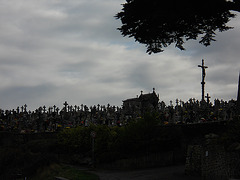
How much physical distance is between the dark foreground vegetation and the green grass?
0.49 ft

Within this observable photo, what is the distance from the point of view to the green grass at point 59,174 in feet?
59.3

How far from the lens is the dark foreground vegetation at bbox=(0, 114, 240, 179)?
21.6 meters

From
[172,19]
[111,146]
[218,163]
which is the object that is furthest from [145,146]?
[172,19]

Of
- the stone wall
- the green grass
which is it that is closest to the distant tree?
the stone wall

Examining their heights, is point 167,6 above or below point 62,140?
above

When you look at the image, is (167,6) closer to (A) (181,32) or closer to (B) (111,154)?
(A) (181,32)

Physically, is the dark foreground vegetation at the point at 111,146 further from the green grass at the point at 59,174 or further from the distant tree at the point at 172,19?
the distant tree at the point at 172,19

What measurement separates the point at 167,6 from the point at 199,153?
942cm

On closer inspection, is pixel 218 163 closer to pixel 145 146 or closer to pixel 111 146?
pixel 145 146

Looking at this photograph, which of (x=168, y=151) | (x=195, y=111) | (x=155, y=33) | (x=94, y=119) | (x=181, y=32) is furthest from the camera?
(x=94, y=119)

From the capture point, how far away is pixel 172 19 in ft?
54.2

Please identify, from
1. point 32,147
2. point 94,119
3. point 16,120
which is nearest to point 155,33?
point 32,147

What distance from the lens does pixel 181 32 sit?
60.6 ft

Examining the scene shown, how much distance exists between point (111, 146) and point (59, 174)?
18.9ft
